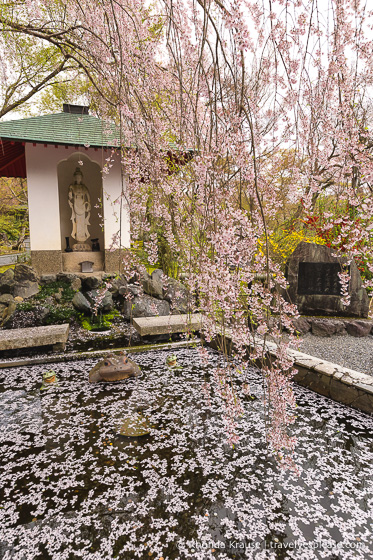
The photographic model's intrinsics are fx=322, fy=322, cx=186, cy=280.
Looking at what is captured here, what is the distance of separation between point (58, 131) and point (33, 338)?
170 inches

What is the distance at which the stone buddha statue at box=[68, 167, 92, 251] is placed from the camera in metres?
7.43

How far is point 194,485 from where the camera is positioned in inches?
77.8

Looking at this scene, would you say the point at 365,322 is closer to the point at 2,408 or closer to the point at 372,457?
the point at 372,457

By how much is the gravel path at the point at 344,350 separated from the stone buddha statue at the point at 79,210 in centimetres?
536

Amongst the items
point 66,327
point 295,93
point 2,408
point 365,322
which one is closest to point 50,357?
point 66,327

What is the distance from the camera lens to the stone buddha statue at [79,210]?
7.43m

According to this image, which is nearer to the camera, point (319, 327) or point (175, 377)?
point (175, 377)

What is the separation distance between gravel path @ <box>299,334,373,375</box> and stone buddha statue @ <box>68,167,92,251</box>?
536 cm

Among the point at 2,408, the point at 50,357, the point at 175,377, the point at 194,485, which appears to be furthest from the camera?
the point at 50,357

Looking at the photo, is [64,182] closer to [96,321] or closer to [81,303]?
[81,303]

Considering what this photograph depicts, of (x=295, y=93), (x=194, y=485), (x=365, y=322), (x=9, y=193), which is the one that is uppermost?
(x=9, y=193)

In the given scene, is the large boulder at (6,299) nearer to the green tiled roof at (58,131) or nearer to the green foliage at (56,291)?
the green foliage at (56,291)

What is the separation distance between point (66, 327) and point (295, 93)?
157 inches

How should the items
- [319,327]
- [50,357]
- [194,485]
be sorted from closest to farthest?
[194,485]
[50,357]
[319,327]
